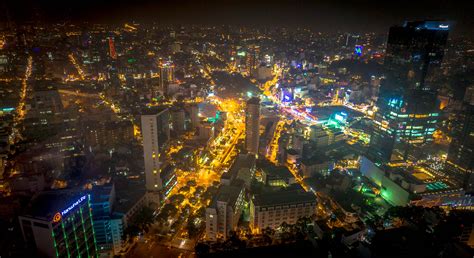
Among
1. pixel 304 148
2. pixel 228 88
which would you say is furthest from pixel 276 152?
pixel 228 88

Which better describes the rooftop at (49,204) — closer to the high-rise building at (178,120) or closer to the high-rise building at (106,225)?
the high-rise building at (106,225)

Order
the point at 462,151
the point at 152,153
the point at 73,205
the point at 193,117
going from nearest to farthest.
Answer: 1. the point at 73,205
2. the point at 152,153
3. the point at 462,151
4. the point at 193,117

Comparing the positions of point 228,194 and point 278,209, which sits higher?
point 228,194

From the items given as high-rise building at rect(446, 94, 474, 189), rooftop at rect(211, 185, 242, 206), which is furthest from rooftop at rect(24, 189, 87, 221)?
high-rise building at rect(446, 94, 474, 189)

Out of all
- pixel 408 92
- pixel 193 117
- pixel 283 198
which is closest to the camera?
pixel 283 198

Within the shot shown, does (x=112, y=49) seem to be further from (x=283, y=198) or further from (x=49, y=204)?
(x=49, y=204)

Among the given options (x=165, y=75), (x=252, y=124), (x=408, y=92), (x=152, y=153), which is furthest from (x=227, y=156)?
(x=165, y=75)

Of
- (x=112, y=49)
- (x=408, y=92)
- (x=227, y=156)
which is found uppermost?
(x=112, y=49)

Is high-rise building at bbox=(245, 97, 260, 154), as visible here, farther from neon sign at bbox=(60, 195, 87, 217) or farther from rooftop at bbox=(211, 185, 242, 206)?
neon sign at bbox=(60, 195, 87, 217)

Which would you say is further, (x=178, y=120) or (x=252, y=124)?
(x=178, y=120)
